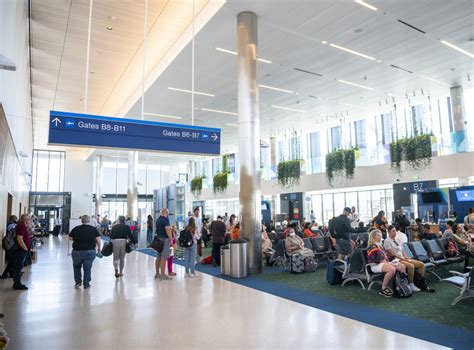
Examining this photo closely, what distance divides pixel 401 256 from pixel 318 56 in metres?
7.05

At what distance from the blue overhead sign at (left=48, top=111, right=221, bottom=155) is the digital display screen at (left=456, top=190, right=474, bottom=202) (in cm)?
1048

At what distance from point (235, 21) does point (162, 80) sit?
14.2ft

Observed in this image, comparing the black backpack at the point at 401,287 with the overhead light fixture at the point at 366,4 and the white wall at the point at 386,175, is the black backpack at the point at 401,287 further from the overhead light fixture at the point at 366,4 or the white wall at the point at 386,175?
the white wall at the point at 386,175

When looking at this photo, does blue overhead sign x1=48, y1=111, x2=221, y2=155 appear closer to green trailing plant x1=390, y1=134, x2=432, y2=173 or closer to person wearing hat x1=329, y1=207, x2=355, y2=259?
person wearing hat x1=329, y1=207, x2=355, y2=259

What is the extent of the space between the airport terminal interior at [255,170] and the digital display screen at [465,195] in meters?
0.07

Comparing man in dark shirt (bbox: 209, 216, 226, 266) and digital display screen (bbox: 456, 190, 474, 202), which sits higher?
digital display screen (bbox: 456, 190, 474, 202)

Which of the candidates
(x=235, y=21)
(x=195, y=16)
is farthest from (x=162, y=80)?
(x=235, y=21)

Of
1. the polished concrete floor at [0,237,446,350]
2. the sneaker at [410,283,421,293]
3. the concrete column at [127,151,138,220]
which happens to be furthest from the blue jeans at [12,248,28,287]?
the concrete column at [127,151,138,220]

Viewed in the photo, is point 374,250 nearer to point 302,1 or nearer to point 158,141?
point 158,141

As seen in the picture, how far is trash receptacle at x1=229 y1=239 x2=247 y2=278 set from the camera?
8484 millimetres

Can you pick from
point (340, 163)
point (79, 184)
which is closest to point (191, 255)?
point (340, 163)

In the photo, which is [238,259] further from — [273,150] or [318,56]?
[273,150]

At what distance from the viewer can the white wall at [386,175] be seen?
1432 cm

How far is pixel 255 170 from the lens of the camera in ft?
30.0
